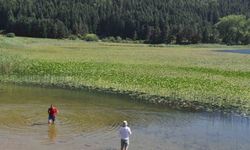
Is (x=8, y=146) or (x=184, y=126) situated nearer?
(x=8, y=146)

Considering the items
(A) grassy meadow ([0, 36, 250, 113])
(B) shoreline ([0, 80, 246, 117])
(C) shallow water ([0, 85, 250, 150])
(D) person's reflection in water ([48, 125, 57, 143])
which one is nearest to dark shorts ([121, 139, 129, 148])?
(C) shallow water ([0, 85, 250, 150])

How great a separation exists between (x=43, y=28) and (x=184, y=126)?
451ft

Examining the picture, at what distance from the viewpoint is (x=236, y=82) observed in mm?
56219

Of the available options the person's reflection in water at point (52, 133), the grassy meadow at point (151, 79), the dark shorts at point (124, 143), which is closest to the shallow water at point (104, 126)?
the person's reflection in water at point (52, 133)

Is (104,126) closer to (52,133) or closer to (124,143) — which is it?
(52,133)

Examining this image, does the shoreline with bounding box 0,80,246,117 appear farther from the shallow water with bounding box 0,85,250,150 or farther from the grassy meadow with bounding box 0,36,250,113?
the shallow water with bounding box 0,85,250,150

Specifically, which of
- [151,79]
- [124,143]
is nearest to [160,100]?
[151,79]

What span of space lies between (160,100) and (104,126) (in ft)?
40.6

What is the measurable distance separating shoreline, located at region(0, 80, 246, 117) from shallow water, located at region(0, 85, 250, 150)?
159 centimetres

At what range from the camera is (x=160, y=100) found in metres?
44.7

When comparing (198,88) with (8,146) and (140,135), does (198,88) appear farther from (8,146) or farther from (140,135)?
(8,146)

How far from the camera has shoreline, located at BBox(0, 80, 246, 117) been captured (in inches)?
1602

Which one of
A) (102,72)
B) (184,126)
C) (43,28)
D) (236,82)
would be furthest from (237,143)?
(43,28)

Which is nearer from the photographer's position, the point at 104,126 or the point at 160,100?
the point at 104,126
